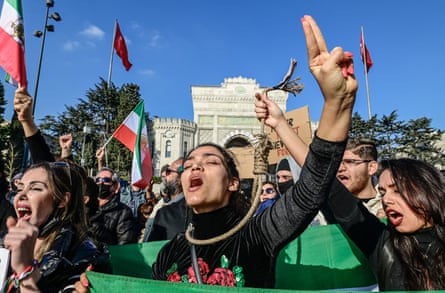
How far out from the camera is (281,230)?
4.54 feet

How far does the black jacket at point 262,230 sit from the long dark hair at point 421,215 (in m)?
0.62

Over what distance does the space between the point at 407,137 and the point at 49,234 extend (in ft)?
109

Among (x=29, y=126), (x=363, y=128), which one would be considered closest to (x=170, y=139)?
(x=363, y=128)

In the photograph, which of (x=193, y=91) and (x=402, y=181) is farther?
(x=193, y=91)

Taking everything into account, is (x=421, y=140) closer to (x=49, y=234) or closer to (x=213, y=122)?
(x=213, y=122)

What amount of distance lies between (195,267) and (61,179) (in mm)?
1120

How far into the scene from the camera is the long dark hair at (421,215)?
1512 millimetres

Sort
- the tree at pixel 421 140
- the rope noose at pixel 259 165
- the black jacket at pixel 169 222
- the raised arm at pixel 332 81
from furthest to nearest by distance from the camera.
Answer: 1. the tree at pixel 421 140
2. the black jacket at pixel 169 222
3. the rope noose at pixel 259 165
4. the raised arm at pixel 332 81

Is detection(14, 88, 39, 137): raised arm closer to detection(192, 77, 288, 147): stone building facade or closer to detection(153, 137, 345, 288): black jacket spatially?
detection(153, 137, 345, 288): black jacket

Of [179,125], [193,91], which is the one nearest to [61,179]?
[179,125]

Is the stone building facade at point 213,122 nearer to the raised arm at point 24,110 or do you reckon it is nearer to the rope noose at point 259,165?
the raised arm at point 24,110

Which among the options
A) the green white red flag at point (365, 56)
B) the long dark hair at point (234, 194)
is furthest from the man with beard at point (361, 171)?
the green white red flag at point (365, 56)

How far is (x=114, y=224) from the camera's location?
3740 mm

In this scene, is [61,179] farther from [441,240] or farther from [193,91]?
[193,91]
